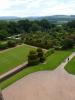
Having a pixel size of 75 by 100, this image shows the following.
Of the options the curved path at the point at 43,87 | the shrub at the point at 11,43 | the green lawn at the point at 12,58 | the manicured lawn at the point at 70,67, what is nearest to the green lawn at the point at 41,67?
the curved path at the point at 43,87

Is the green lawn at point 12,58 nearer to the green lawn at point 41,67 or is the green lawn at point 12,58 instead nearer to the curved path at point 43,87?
the green lawn at point 41,67

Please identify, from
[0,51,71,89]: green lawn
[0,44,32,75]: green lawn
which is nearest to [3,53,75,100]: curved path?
[0,51,71,89]: green lawn

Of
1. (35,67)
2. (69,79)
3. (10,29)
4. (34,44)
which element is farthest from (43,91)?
(10,29)

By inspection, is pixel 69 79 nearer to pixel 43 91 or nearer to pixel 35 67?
pixel 43 91

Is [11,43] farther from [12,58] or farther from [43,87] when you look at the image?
[43,87]

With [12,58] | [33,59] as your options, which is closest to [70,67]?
[33,59]

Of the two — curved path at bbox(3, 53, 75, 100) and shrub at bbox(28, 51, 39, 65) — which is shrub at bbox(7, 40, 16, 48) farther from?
curved path at bbox(3, 53, 75, 100)
